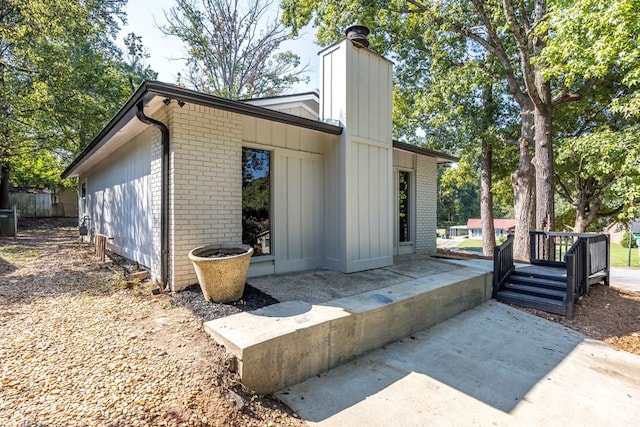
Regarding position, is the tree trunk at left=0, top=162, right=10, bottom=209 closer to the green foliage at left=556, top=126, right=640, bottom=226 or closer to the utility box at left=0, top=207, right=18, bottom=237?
the utility box at left=0, top=207, right=18, bottom=237

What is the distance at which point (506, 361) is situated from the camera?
148 inches

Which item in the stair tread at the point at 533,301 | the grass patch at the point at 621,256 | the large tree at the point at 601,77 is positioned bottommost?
the grass patch at the point at 621,256

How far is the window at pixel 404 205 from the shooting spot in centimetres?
835

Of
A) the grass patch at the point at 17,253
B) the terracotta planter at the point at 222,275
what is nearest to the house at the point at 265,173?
the terracotta planter at the point at 222,275

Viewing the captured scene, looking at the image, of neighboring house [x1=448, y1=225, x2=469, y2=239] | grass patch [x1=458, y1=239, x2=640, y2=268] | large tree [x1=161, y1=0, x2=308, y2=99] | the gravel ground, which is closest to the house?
the gravel ground

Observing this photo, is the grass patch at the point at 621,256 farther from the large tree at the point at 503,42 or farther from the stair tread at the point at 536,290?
the stair tread at the point at 536,290

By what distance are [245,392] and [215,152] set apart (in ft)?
11.3

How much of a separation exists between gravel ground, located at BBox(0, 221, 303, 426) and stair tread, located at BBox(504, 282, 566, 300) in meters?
4.96

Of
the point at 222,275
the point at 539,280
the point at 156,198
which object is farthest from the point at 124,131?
the point at 539,280

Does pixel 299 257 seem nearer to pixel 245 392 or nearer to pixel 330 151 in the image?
pixel 330 151

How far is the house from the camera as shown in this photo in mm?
4520

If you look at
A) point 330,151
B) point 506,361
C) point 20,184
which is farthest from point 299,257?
point 20,184

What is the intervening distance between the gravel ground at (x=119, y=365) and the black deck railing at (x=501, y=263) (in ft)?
15.0

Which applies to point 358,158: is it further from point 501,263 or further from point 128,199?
point 128,199
